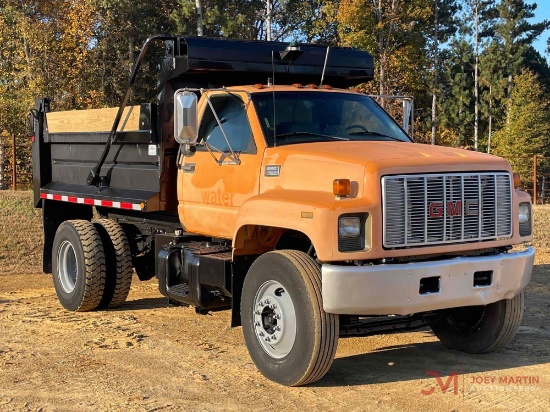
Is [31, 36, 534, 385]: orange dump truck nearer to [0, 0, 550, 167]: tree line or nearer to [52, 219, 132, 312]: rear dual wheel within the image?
[52, 219, 132, 312]: rear dual wheel

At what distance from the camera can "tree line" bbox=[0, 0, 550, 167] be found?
34594 mm

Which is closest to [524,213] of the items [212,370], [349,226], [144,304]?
[349,226]

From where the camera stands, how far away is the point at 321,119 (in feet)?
22.9

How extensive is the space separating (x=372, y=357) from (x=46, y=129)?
5.42 metres

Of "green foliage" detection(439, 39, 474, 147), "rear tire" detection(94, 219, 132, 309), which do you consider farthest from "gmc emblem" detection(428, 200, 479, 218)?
"green foliage" detection(439, 39, 474, 147)

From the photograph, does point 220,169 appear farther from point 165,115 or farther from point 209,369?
point 209,369

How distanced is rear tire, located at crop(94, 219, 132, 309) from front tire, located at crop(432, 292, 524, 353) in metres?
3.60

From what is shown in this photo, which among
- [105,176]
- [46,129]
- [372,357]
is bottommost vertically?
[372,357]

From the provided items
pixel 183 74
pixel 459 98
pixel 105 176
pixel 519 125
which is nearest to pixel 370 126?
pixel 183 74

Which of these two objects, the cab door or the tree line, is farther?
the tree line

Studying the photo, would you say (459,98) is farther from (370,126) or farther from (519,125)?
(370,126)

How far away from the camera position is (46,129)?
9.87m

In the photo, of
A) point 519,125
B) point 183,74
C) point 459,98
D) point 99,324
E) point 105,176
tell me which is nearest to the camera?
point 183,74

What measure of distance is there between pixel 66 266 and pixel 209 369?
3.62 m
